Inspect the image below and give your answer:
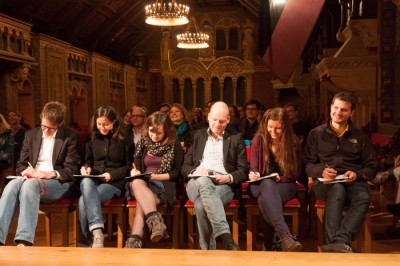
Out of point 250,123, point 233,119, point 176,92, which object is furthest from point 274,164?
point 176,92

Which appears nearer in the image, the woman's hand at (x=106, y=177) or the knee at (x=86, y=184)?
the knee at (x=86, y=184)

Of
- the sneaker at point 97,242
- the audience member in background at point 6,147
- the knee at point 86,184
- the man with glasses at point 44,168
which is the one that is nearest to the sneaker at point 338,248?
the sneaker at point 97,242

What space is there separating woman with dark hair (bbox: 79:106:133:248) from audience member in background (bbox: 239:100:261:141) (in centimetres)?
193

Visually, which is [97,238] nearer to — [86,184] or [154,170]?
[86,184]

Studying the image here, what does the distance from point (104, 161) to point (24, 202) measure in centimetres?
69

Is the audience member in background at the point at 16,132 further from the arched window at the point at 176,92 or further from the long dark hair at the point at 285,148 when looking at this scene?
the arched window at the point at 176,92

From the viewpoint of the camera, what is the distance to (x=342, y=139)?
352 centimetres

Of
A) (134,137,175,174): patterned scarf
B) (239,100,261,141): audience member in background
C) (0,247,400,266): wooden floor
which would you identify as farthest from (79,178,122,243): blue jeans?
(239,100,261,141): audience member in background

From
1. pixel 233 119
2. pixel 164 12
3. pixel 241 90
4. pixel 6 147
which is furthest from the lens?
pixel 241 90

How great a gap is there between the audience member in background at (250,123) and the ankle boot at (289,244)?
94.5 inches

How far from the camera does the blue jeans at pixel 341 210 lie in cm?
325

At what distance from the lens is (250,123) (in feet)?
18.6

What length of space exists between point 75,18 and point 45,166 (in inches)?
373

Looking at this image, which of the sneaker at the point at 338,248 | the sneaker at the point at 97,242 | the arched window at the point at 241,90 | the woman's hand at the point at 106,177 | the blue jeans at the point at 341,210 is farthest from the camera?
the arched window at the point at 241,90
